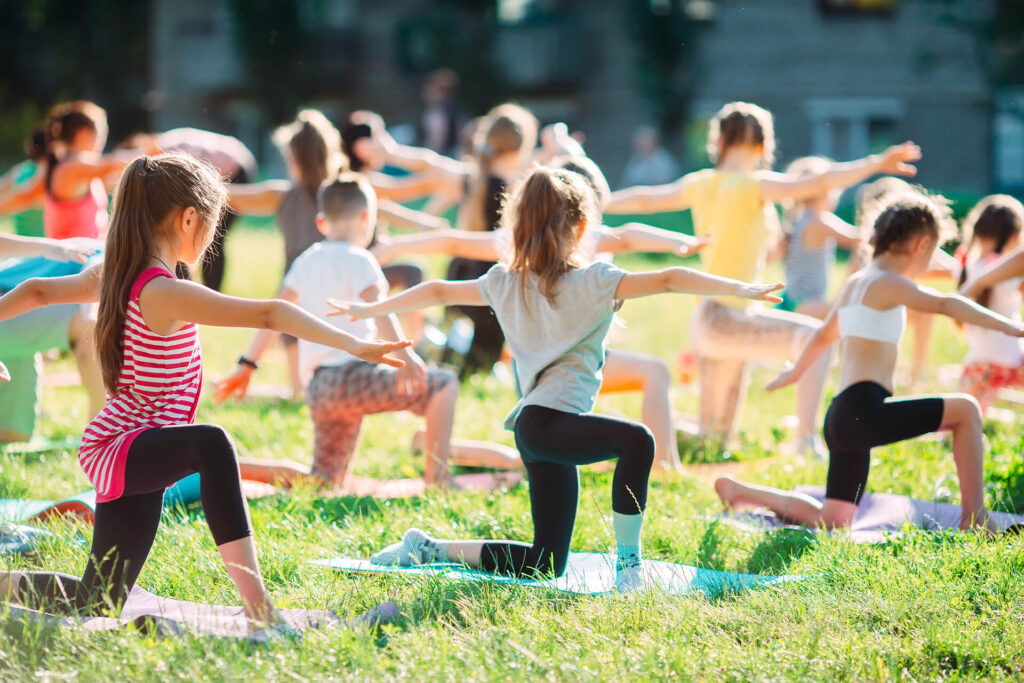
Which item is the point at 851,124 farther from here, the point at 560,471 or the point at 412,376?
the point at 560,471

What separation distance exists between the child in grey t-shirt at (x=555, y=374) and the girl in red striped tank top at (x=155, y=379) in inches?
25.9

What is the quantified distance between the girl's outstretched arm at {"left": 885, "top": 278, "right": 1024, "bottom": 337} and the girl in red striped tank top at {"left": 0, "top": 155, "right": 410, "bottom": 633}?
2243 mm

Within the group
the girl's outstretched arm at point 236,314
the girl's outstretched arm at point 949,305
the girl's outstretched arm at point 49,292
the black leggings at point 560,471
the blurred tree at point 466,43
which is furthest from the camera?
the blurred tree at point 466,43

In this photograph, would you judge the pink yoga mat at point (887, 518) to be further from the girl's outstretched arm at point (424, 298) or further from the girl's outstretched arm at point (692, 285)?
the girl's outstretched arm at point (424, 298)

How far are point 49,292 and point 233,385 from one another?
1.38 meters

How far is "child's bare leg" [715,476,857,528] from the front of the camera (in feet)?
15.9

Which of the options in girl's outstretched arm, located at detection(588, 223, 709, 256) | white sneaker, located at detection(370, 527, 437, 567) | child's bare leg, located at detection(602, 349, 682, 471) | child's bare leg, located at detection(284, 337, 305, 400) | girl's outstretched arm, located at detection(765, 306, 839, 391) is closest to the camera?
white sneaker, located at detection(370, 527, 437, 567)

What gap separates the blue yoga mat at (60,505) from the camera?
479cm

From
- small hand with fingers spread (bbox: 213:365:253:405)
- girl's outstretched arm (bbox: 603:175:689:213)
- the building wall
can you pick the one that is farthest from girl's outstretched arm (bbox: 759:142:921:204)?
the building wall

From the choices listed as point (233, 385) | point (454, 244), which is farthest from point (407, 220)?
point (233, 385)

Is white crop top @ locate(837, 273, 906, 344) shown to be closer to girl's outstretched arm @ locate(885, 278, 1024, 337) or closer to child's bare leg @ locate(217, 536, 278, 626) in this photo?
girl's outstretched arm @ locate(885, 278, 1024, 337)

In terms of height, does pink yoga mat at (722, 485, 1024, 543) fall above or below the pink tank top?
below

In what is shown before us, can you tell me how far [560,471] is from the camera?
13.7 feet

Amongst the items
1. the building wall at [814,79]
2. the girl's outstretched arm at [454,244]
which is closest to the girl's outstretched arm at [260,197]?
the girl's outstretched arm at [454,244]
